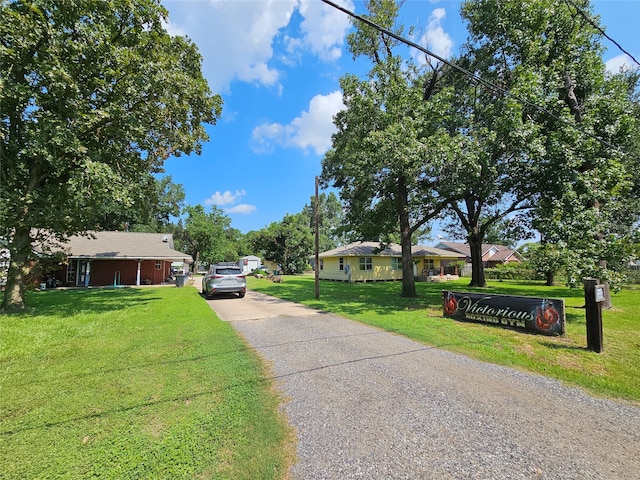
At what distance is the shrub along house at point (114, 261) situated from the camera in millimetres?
22438

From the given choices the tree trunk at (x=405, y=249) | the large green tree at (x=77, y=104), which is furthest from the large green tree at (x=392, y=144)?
the large green tree at (x=77, y=104)

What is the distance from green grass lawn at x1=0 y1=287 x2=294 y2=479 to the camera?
2.74 meters

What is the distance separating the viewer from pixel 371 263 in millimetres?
29219

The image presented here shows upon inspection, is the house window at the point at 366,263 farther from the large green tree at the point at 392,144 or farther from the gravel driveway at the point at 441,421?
the gravel driveway at the point at 441,421

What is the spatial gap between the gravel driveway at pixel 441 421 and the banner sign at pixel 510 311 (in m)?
3.17

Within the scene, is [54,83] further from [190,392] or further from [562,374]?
[562,374]

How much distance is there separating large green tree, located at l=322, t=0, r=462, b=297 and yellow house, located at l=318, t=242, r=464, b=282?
1007 centimetres

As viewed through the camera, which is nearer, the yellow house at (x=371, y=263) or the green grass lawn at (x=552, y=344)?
the green grass lawn at (x=552, y=344)

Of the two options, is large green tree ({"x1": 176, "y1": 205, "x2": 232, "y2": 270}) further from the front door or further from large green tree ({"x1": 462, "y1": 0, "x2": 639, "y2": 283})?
large green tree ({"x1": 462, "y1": 0, "x2": 639, "y2": 283})

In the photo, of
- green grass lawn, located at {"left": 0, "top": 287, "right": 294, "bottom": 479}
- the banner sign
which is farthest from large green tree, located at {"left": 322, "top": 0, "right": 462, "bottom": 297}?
green grass lawn, located at {"left": 0, "top": 287, "right": 294, "bottom": 479}

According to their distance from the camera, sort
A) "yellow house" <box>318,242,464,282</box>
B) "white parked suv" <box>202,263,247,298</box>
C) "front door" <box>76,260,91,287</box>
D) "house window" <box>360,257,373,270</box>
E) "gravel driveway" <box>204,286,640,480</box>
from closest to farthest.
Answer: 1. "gravel driveway" <box>204,286,640,480</box>
2. "white parked suv" <box>202,263,247,298</box>
3. "front door" <box>76,260,91,287</box>
4. "yellow house" <box>318,242,464,282</box>
5. "house window" <box>360,257,373,270</box>

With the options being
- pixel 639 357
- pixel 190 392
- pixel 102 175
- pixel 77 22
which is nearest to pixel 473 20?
pixel 639 357

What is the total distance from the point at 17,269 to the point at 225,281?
768 centimetres

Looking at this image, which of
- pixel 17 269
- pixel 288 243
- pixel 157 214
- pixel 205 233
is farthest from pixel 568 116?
pixel 157 214
